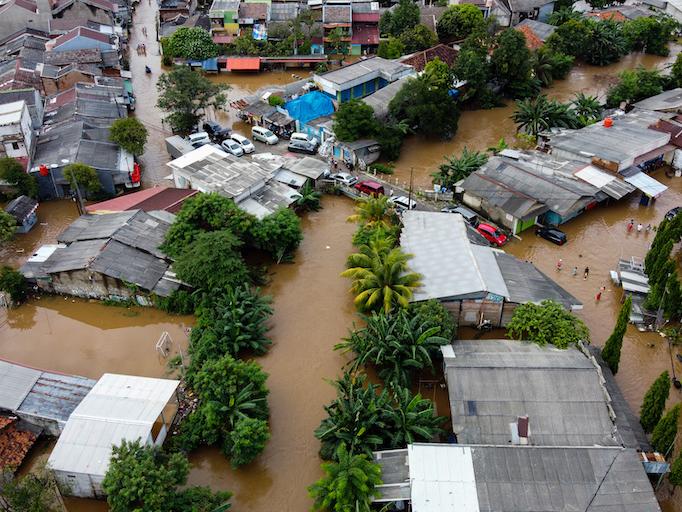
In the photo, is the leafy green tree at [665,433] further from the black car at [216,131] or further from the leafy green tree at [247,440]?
the black car at [216,131]

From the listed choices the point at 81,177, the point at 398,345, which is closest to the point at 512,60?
the point at 398,345

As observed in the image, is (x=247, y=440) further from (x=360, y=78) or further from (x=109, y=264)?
(x=360, y=78)

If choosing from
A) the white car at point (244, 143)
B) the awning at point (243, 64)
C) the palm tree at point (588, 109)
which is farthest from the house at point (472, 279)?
the awning at point (243, 64)

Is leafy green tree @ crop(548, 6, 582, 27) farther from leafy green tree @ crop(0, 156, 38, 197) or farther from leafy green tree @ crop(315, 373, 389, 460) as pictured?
A: leafy green tree @ crop(315, 373, 389, 460)

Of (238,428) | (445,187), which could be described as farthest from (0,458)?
(445,187)

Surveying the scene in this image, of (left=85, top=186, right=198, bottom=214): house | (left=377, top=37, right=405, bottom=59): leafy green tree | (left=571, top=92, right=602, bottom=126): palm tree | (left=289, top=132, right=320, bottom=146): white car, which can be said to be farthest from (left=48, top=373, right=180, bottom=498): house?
(left=377, top=37, right=405, bottom=59): leafy green tree

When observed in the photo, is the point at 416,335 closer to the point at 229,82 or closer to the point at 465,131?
the point at 465,131
